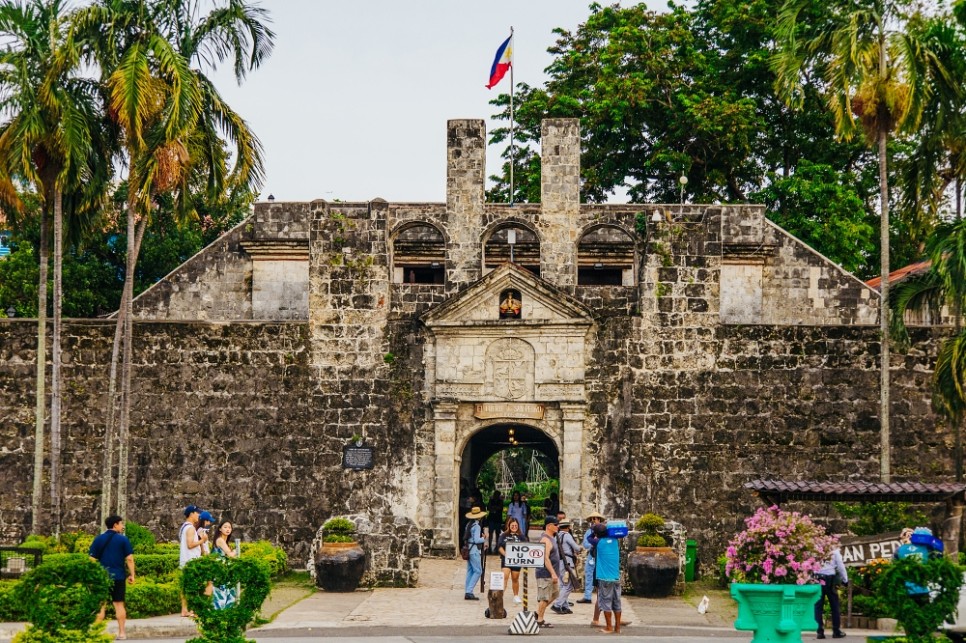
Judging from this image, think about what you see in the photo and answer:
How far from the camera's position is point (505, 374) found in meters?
26.1

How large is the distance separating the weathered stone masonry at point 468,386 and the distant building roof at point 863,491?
5.00 meters

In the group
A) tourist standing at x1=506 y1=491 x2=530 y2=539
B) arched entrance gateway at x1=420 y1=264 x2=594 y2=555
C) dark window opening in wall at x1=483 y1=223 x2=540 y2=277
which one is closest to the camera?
tourist standing at x1=506 y1=491 x2=530 y2=539

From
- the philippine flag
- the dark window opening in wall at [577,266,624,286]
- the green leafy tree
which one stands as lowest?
the dark window opening in wall at [577,266,624,286]

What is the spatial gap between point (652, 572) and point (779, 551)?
26.4 ft

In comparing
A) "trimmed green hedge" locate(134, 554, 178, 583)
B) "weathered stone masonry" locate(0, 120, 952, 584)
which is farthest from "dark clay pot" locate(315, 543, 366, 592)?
"weathered stone masonry" locate(0, 120, 952, 584)

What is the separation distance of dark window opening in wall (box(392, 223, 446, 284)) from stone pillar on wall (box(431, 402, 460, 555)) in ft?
15.8

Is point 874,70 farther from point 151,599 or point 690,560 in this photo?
point 151,599

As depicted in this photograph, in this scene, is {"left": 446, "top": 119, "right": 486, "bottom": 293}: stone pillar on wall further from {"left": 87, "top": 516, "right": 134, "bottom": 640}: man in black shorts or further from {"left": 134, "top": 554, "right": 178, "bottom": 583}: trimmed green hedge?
{"left": 87, "top": 516, "right": 134, "bottom": 640}: man in black shorts

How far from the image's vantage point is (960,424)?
25.5m

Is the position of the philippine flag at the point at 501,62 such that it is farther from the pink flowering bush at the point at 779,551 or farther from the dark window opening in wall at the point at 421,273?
the pink flowering bush at the point at 779,551

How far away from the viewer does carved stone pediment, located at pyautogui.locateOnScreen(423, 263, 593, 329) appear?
2595 cm

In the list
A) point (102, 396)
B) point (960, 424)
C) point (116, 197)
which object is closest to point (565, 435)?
point (960, 424)

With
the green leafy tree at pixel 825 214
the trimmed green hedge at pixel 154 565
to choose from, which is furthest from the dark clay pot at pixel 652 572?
the green leafy tree at pixel 825 214

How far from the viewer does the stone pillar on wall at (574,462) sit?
2580 centimetres
